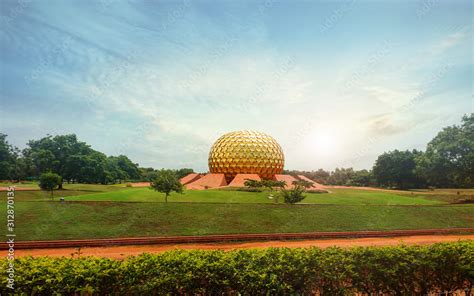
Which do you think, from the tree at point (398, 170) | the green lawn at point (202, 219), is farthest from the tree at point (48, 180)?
the tree at point (398, 170)

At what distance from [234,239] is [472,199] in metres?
25.9

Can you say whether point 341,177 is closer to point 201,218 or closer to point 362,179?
→ point 362,179

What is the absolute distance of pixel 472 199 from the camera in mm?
28375

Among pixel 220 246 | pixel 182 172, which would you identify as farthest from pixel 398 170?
pixel 220 246

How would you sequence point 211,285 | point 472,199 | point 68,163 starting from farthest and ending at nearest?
point 68,163
point 472,199
point 211,285

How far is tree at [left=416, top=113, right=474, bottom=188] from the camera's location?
101 ft

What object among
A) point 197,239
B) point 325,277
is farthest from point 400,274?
point 197,239

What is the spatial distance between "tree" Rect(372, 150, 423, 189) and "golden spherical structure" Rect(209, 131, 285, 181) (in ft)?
78.6

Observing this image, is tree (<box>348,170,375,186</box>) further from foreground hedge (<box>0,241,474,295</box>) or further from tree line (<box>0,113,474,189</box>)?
foreground hedge (<box>0,241,474,295</box>)

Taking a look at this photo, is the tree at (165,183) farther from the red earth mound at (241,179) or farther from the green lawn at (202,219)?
the red earth mound at (241,179)

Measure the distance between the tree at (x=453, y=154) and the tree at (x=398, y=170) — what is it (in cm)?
2260

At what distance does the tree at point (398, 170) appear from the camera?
5594 centimetres

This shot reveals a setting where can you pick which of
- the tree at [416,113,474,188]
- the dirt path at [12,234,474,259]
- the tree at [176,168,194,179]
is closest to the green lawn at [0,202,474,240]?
the dirt path at [12,234,474,259]

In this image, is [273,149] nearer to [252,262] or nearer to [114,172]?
[114,172]
